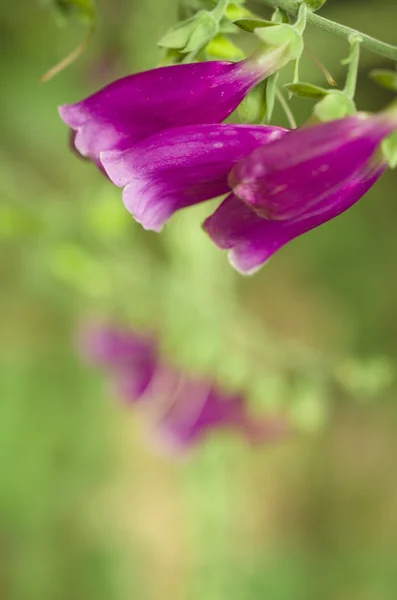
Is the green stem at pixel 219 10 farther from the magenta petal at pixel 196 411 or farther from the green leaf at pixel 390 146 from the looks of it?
the magenta petal at pixel 196 411

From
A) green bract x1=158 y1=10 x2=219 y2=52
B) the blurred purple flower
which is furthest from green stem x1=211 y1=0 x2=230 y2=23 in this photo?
the blurred purple flower

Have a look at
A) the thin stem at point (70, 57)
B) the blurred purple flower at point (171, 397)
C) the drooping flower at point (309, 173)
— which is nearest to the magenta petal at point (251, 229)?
the drooping flower at point (309, 173)

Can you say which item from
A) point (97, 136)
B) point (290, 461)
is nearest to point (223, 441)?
point (290, 461)

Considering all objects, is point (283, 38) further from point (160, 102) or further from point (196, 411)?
point (196, 411)

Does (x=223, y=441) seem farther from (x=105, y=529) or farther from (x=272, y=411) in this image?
(x=105, y=529)

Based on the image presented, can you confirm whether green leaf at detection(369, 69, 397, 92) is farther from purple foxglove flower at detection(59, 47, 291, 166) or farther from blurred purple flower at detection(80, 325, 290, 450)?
blurred purple flower at detection(80, 325, 290, 450)
